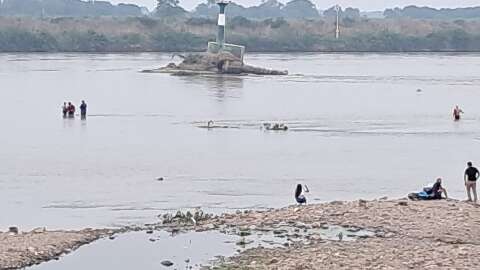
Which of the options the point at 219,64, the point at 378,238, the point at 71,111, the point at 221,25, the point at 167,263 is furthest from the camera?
the point at 221,25

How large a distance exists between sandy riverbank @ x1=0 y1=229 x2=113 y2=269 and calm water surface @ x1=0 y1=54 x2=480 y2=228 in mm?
2522

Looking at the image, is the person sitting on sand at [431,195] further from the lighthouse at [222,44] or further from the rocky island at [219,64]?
the lighthouse at [222,44]

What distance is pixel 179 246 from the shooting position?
2016 centimetres

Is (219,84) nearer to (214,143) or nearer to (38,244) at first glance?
(214,143)

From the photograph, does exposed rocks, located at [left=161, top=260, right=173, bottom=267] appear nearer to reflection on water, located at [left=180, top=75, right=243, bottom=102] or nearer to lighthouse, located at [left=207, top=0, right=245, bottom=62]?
reflection on water, located at [left=180, top=75, right=243, bottom=102]

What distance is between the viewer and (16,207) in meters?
26.7

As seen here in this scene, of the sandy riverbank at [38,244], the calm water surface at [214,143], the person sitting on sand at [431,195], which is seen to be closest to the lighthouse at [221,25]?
the calm water surface at [214,143]

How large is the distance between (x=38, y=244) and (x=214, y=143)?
74.2ft

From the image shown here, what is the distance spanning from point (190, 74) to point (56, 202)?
62.1m

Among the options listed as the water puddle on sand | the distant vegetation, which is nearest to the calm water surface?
the water puddle on sand

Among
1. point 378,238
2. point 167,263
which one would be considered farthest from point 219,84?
point 167,263

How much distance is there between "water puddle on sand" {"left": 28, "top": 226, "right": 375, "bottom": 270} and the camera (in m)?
19.0

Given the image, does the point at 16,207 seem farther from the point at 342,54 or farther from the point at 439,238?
the point at 342,54

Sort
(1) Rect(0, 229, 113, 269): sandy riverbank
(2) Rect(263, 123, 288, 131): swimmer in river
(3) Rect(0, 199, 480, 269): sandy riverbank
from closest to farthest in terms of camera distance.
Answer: (3) Rect(0, 199, 480, 269): sandy riverbank
(1) Rect(0, 229, 113, 269): sandy riverbank
(2) Rect(263, 123, 288, 131): swimmer in river
